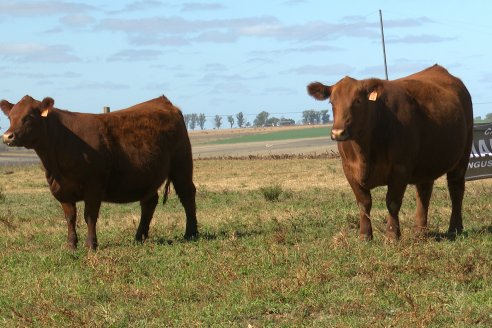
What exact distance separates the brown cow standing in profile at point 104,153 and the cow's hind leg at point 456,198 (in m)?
3.44

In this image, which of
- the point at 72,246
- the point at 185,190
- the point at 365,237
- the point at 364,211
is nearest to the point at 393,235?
the point at 365,237

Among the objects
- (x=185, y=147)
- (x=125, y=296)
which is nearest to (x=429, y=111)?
(x=185, y=147)

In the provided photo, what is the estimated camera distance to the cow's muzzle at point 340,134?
938 cm

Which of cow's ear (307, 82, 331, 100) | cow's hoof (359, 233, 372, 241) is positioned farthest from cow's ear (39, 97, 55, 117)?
cow's hoof (359, 233, 372, 241)

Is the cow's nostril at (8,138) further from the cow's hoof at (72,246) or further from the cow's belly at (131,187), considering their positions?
the cow's hoof at (72,246)

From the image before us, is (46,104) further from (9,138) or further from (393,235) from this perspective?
(393,235)

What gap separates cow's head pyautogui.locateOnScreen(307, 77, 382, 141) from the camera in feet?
31.4

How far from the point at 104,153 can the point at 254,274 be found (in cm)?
365

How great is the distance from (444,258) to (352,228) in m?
3.25

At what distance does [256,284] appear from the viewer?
7.51 meters

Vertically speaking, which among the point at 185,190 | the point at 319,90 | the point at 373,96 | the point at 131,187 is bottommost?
the point at 185,190

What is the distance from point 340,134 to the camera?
9414 millimetres

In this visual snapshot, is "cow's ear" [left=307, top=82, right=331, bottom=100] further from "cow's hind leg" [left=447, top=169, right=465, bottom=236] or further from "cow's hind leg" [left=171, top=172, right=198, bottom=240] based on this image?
"cow's hind leg" [left=171, top=172, right=198, bottom=240]

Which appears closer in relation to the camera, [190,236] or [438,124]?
[438,124]
